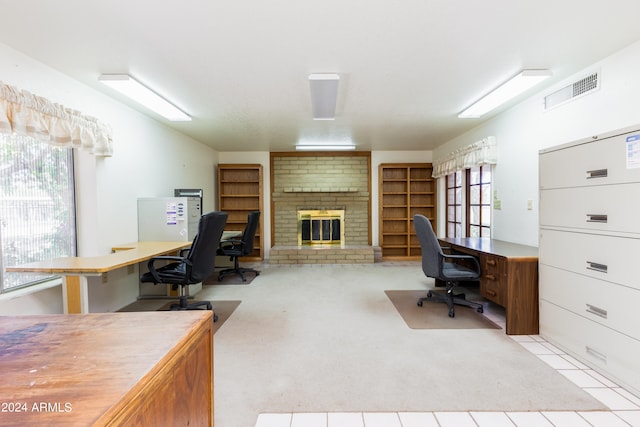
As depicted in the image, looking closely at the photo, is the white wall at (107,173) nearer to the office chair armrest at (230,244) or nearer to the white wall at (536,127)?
the office chair armrest at (230,244)

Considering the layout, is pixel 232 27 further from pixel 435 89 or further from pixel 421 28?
pixel 435 89

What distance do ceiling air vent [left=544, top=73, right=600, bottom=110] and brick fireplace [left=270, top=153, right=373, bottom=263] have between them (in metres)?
3.57

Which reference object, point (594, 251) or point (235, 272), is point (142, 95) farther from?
point (594, 251)

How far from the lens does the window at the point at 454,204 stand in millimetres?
5125

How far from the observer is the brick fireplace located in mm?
6241

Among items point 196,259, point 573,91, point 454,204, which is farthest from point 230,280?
point 573,91

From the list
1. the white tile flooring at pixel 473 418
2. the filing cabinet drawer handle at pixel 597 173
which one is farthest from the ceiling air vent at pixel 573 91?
the white tile flooring at pixel 473 418

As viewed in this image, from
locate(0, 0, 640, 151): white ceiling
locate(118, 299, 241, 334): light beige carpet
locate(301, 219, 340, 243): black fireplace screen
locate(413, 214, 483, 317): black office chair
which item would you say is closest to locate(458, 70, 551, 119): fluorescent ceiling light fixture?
locate(0, 0, 640, 151): white ceiling

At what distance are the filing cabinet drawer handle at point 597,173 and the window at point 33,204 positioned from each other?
441cm

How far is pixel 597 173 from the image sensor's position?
6.30ft

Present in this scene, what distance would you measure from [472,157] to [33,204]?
5.14 metres

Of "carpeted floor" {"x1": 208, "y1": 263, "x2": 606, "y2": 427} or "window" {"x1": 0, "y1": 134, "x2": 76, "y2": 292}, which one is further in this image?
"window" {"x1": 0, "y1": 134, "x2": 76, "y2": 292}

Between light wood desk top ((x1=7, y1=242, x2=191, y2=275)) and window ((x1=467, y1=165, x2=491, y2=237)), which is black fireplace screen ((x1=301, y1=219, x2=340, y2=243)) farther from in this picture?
light wood desk top ((x1=7, y1=242, x2=191, y2=275))

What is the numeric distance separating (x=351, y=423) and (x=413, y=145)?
17.2 feet
